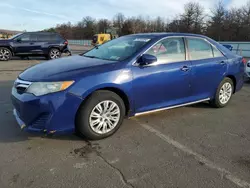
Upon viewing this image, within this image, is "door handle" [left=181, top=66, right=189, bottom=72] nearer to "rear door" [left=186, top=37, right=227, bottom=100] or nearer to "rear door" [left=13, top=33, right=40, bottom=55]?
"rear door" [left=186, top=37, right=227, bottom=100]

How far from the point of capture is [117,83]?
3574mm

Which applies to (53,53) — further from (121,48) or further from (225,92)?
(225,92)

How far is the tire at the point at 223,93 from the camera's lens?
16.9 feet

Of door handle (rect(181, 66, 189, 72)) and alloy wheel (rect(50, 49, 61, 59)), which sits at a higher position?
alloy wheel (rect(50, 49, 61, 59))

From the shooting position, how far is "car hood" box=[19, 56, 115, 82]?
3.32 m

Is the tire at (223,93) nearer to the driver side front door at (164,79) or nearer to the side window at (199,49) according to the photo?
the side window at (199,49)

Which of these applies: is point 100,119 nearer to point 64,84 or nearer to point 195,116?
point 64,84

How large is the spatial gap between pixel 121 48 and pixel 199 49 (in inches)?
60.9

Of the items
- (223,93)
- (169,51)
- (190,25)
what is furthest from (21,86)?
(190,25)

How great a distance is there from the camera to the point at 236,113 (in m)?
5.04

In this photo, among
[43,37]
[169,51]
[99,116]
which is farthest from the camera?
[43,37]

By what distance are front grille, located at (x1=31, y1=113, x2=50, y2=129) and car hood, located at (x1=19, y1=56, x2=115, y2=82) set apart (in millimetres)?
467

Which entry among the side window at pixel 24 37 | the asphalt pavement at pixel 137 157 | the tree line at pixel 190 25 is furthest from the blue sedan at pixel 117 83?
the tree line at pixel 190 25

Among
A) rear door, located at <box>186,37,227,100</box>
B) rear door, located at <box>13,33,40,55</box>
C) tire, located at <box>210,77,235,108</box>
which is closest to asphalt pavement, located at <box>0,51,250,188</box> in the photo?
rear door, located at <box>186,37,227,100</box>
